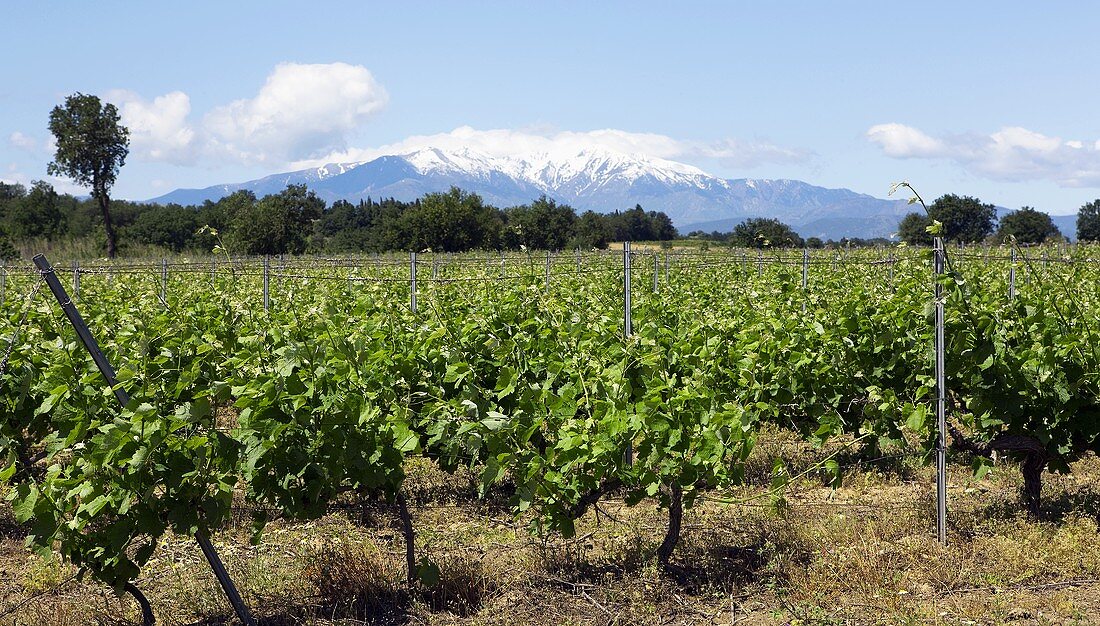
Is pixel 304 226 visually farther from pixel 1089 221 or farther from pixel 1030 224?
pixel 1089 221

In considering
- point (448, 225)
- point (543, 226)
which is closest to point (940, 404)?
point (448, 225)

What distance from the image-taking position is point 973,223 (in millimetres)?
69938

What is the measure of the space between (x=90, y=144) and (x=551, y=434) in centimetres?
4951

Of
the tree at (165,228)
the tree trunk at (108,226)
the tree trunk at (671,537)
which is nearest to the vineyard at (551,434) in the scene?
the tree trunk at (671,537)

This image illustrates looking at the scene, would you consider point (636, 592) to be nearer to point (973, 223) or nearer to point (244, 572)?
point (244, 572)

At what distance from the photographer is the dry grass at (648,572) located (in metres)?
3.87

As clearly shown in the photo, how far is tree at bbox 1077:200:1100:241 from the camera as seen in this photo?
7094 cm

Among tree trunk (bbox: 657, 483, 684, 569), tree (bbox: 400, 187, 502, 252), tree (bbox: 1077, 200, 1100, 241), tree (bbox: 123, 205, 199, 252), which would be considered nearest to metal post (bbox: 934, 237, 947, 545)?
tree trunk (bbox: 657, 483, 684, 569)

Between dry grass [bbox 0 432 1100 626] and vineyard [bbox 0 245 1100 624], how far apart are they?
0.09 feet

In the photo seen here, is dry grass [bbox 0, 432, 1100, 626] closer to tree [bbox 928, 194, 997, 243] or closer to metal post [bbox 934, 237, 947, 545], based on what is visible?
metal post [bbox 934, 237, 947, 545]

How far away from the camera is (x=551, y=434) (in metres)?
4.30

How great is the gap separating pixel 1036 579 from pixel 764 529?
50.5 inches

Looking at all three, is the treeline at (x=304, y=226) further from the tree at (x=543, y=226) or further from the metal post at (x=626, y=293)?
the metal post at (x=626, y=293)

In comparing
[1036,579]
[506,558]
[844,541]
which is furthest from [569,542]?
[1036,579]
